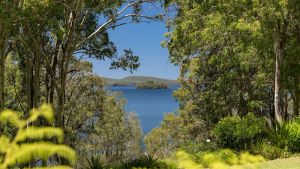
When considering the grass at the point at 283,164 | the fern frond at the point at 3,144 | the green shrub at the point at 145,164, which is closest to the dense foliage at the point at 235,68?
the grass at the point at 283,164

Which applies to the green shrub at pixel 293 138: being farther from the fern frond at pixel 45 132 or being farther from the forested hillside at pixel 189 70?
the fern frond at pixel 45 132

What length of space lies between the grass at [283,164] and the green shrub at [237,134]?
1578mm

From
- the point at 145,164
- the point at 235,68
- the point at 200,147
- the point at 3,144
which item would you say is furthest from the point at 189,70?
the point at 3,144

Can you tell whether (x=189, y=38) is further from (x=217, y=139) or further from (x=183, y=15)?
(x=217, y=139)

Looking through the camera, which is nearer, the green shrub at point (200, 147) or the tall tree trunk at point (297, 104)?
the green shrub at point (200, 147)

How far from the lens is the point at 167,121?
3528 centimetres

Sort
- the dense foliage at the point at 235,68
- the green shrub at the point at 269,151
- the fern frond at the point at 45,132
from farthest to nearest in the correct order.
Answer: the dense foliage at the point at 235,68 < the green shrub at the point at 269,151 < the fern frond at the point at 45,132

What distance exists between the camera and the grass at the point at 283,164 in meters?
12.9

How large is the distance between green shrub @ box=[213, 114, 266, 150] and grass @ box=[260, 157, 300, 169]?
1.58 meters

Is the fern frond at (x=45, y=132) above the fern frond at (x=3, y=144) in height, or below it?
above

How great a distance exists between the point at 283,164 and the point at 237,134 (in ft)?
8.02

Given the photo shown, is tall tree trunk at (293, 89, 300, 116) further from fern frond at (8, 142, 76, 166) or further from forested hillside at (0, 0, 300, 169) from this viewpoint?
fern frond at (8, 142, 76, 166)

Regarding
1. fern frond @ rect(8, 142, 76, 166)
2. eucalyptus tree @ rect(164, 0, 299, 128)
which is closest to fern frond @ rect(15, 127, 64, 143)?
fern frond @ rect(8, 142, 76, 166)

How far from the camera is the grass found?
12889mm
